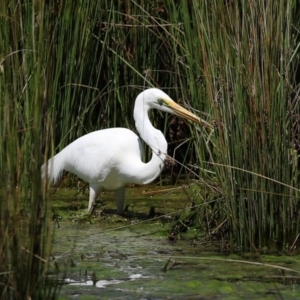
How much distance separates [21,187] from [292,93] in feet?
5.97

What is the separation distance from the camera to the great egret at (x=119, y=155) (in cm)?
611

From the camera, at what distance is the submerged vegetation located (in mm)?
3361

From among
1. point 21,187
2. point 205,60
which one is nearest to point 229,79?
point 205,60

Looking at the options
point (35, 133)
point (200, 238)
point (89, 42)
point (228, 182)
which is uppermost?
point (89, 42)

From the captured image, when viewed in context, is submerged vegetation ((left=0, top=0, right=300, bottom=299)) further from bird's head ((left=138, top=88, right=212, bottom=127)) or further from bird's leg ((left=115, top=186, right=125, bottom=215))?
bird's leg ((left=115, top=186, right=125, bottom=215))

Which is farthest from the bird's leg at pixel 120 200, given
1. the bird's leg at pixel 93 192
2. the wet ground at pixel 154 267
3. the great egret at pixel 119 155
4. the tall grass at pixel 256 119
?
the tall grass at pixel 256 119

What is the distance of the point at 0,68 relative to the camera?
429cm

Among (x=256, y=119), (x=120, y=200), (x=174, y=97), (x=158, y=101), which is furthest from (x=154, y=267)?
(x=174, y=97)

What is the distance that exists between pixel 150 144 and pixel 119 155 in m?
0.21

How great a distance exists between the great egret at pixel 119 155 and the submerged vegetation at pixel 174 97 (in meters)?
0.28

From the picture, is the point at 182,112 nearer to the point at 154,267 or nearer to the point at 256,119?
the point at 256,119

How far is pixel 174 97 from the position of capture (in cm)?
705

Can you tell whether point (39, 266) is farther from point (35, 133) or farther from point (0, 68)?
point (0, 68)

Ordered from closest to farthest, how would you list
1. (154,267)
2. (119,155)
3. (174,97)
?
1. (154,267)
2. (119,155)
3. (174,97)
